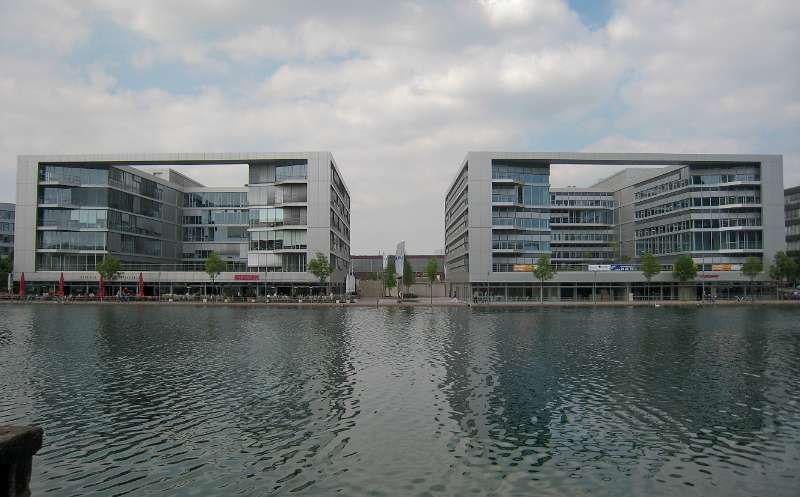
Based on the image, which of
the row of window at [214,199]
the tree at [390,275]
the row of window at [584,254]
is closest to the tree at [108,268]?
the row of window at [214,199]

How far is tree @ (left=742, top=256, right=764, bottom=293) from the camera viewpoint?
9869cm

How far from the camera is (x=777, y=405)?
2369 centimetres

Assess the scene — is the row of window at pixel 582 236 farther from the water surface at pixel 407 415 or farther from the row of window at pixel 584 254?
the water surface at pixel 407 415

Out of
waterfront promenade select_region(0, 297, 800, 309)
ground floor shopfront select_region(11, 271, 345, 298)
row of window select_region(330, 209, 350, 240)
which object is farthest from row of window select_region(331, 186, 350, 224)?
waterfront promenade select_region(0, 297, 800, 309)

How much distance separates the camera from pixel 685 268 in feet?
323

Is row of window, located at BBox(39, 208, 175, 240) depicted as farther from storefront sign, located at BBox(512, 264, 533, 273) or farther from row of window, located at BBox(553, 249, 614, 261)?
row of window, located at BBox(553, 249, 614, 261)

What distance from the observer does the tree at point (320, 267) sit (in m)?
95.9

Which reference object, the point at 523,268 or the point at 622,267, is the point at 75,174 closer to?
the point at 523,268

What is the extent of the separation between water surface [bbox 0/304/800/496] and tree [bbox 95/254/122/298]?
60.3m

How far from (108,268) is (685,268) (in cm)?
10066

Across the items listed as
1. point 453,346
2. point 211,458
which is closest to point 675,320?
point 453,346

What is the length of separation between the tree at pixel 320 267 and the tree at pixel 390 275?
141 ft

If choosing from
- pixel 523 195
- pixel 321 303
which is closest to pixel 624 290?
pixel 523 195

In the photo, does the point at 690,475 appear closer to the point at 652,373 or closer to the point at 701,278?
A: the point at 652,373
